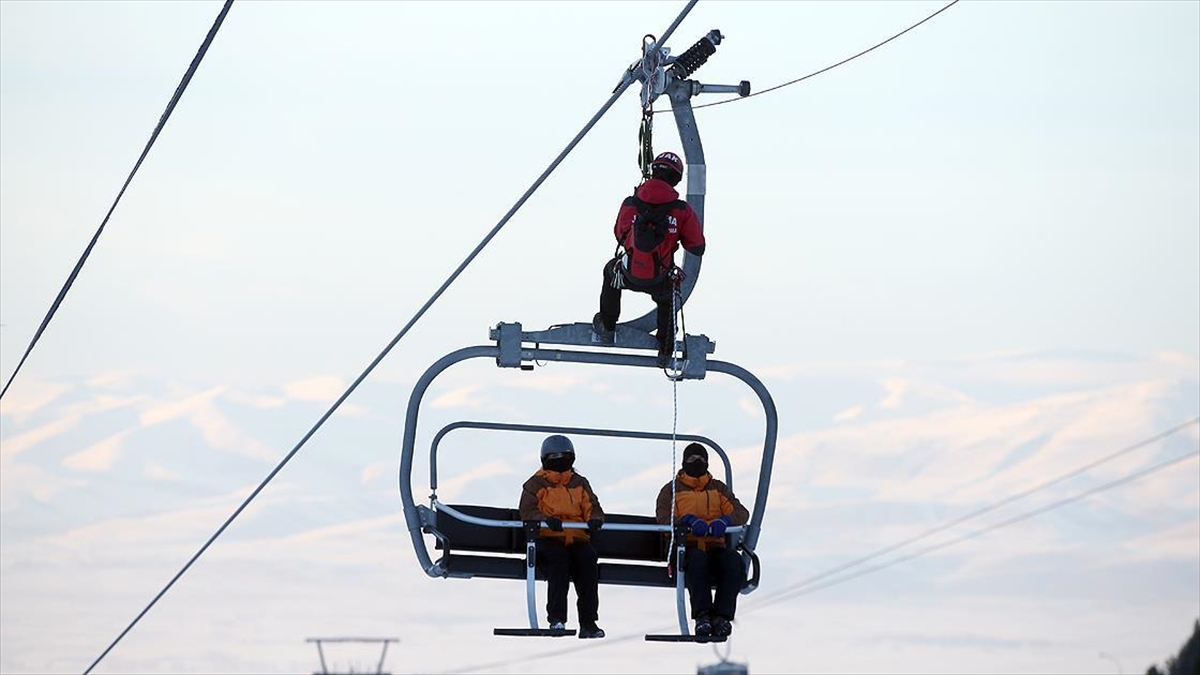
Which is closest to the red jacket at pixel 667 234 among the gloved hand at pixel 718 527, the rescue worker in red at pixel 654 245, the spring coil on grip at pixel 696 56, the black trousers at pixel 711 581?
the rescue worker in red at pixel 654 245

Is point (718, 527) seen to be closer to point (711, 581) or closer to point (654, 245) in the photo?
point (711, 581)

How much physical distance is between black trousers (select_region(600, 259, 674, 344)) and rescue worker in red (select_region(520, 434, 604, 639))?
97cm

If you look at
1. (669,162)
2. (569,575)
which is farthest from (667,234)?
(569,575)

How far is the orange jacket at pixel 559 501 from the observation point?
1797 cm

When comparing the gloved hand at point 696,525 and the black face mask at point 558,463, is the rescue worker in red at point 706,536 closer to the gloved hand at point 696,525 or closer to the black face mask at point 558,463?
the gloved hand at point 696,525

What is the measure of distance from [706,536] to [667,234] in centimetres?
223

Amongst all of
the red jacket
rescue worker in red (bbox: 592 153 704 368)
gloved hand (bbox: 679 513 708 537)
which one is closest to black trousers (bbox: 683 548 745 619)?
gloved hand (bbox: 679 513 708 537)

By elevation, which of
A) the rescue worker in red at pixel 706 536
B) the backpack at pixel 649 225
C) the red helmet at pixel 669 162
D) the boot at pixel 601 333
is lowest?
the rescue worker in red at pixel 706 536

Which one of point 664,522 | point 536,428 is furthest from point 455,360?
point 664,522

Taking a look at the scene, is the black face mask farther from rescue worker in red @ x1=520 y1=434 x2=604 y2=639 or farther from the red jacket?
the red jacket

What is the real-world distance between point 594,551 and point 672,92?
3.24 meters

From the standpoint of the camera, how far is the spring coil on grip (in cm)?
1806

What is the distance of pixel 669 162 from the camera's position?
17.4m

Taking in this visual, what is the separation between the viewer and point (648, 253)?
17.4 metres
